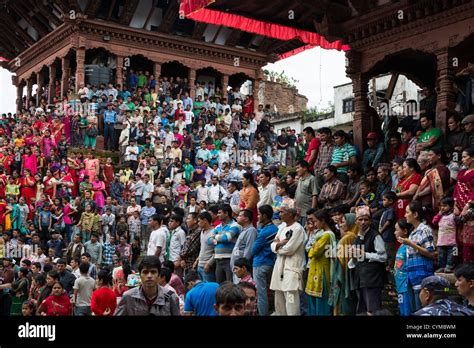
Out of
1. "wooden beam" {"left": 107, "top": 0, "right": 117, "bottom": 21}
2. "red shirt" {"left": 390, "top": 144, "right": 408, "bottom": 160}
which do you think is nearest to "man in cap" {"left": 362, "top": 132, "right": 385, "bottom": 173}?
"red shirt" {"left": 390, "top": 144, "right": 408, "bottom": 160}

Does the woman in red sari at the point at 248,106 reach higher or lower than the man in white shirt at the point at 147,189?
higher

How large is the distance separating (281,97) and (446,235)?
31502 mm

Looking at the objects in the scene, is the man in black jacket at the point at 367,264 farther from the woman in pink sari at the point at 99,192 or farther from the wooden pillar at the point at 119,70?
the wooden pillar at the point at 119,70

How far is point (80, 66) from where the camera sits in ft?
75.7

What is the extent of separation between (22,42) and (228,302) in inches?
1051

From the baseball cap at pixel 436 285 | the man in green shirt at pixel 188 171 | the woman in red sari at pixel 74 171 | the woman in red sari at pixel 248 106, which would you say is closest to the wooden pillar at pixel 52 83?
the woman in red sari at pixel 248 106

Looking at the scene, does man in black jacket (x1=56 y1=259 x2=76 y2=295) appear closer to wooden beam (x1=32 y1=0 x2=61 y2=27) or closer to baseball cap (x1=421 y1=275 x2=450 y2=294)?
baseball cap (x1=421 y1=275 x2=450 y2=294)

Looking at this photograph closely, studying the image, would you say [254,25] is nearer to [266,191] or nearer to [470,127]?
[266,191]

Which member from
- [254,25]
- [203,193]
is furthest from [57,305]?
[254,25]

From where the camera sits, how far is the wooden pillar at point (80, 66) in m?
22.9

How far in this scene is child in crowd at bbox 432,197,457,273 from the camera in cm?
748

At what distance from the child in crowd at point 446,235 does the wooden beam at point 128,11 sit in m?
19.0

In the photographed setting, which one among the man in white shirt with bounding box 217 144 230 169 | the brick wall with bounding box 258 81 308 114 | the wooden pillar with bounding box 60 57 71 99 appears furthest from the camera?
the brick wall with bounding box 258 81 308 114

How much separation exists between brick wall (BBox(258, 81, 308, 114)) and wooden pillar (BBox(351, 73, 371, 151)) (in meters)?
24.8
